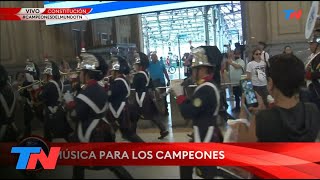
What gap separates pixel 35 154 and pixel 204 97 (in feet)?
2.75

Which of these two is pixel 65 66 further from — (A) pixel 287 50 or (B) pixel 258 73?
(A) pixel 287 50

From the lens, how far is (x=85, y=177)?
5.32 ft

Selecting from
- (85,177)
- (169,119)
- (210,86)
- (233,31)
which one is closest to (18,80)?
(85,177)

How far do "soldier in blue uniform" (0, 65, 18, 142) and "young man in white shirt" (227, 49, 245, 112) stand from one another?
38.3 inches

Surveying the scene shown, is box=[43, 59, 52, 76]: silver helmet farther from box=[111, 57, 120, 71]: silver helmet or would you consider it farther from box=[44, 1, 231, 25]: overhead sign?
box=[111, 57, 120, 71]: silver helmet

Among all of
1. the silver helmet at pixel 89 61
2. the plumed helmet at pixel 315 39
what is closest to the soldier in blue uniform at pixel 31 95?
the silver helmet at pixel 89 61

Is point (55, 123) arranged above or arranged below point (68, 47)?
below

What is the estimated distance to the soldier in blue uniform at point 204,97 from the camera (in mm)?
1375

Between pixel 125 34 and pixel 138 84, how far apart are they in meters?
0.21

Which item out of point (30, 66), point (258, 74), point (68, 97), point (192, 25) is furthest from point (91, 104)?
point (258, 74)

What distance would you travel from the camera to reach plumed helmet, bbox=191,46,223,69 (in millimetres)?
1371

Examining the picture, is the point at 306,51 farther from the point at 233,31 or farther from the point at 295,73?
the point at 233,31

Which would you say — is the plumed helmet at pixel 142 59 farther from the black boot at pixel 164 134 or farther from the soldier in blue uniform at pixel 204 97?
the black boot at pixel 164 134

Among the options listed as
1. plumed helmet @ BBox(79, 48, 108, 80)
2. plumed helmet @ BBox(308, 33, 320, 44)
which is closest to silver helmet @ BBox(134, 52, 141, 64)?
plumed helmet @ BBox(79, 48, 108, 80)
